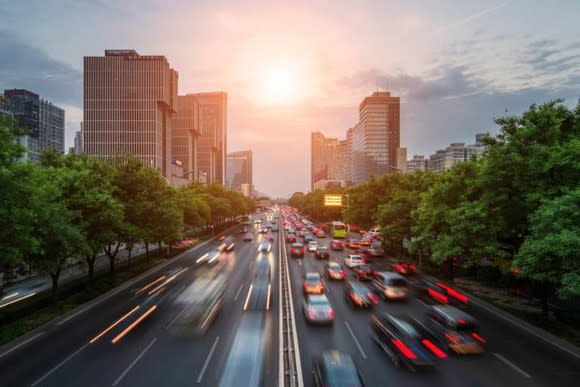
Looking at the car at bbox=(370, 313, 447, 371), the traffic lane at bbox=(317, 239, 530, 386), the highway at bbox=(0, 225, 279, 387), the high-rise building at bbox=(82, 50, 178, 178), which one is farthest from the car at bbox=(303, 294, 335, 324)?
the high-rise building at bbox=(82, 50, 178, 178)

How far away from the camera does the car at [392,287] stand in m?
27.6

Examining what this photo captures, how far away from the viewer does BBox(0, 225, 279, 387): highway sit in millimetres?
15562

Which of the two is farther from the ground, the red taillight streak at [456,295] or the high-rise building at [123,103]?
the high-rise building at [123,103]

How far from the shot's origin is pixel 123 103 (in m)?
156

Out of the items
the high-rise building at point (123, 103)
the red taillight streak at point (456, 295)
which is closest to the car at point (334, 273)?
the red taillight streak at point (456, 295)

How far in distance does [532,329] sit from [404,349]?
11.2m

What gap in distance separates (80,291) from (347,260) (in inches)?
1157

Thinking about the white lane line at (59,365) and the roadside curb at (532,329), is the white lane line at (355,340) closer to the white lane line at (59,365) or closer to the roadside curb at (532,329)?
the roadside curb at (532,329)

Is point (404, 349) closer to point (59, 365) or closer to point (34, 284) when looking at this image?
point (59, 365)

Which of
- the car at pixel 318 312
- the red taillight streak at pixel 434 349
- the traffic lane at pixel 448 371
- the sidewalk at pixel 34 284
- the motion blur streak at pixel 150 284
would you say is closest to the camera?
the traffic lane at pixel 448 371

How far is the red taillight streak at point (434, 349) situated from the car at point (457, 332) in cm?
58

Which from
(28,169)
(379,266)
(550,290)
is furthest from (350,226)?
(28,169)

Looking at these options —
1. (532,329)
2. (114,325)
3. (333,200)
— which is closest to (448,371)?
(532,329)

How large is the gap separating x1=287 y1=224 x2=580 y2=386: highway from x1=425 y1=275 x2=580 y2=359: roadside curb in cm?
45
